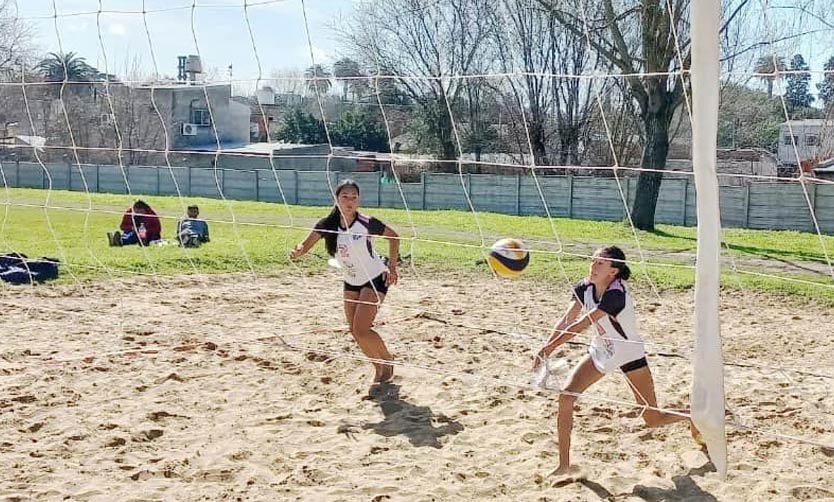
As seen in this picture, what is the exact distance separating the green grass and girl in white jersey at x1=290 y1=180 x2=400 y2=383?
1114 millimetres

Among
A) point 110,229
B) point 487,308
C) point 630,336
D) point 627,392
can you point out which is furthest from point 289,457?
point 110,229

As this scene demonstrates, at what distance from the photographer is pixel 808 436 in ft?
17.5

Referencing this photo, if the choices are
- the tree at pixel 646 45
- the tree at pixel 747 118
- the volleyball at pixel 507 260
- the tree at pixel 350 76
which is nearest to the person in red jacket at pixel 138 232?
the tree at pixel 350 76

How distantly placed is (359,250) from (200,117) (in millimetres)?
3147

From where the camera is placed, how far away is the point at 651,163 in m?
15.3

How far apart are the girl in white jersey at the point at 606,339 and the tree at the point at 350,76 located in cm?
347

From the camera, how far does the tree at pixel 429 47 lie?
9.89 m

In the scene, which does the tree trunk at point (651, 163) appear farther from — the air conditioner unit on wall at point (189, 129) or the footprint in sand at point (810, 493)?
the footprint in sand at point (810, 493)

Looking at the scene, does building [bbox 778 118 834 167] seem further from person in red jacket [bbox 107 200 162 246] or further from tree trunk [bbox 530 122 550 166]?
person in red jacket [bbox 107 200 162 246]

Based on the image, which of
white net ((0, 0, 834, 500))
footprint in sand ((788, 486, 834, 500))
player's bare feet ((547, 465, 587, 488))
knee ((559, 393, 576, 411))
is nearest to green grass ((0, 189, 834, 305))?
white net ((0, 0, 834, 500))

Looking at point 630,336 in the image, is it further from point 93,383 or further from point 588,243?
point 588,243

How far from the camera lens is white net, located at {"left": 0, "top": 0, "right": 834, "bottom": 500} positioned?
4949 millimetres

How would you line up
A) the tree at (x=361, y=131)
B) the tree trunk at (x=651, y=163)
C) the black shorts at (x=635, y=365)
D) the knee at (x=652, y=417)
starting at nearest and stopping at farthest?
the black shorts at (x=635, y=365), the knee at (x=652, y=417), the tree at (x=361, y=131), the tree trunk at (x=651, y=163)

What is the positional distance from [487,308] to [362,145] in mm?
3460
